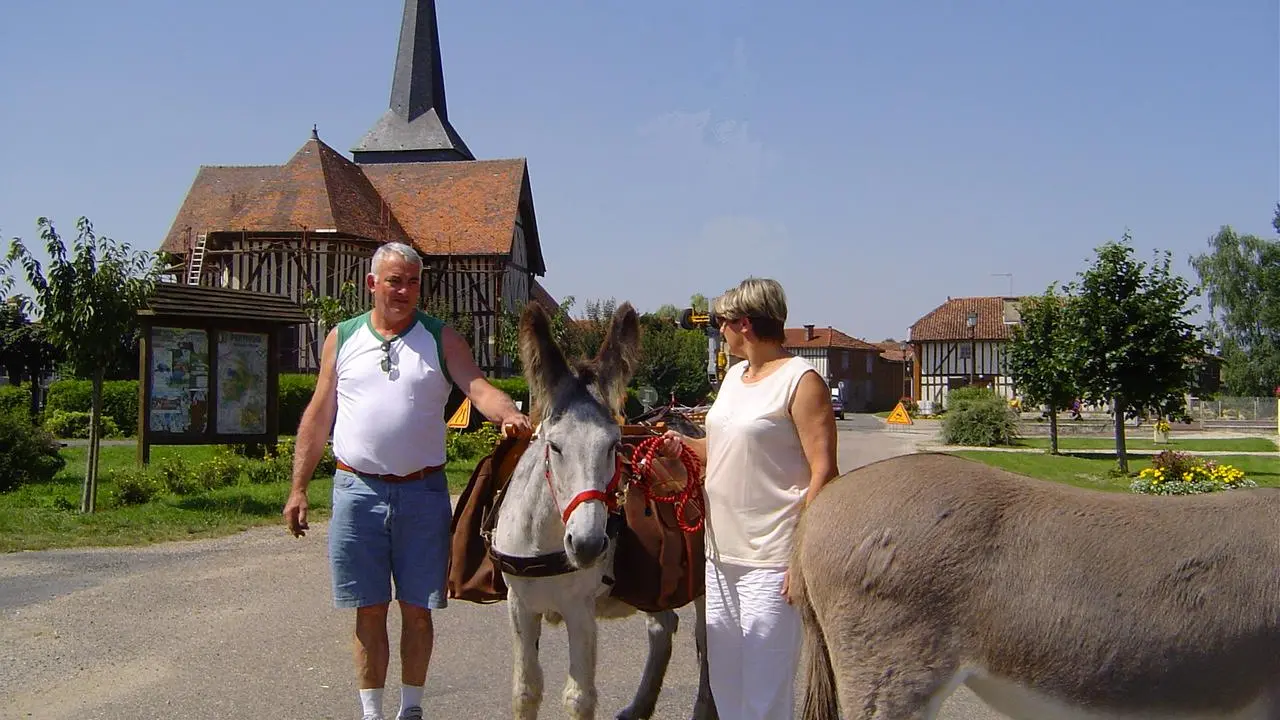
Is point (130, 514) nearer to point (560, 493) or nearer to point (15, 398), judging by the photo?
point (560, 493)

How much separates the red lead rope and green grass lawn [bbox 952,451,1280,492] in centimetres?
1373

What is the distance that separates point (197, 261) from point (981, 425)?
28.2m

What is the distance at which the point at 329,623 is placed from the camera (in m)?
6.82

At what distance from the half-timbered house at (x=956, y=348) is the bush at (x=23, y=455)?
5302 cm

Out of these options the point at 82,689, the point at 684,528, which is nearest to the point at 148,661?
the point at 82,689

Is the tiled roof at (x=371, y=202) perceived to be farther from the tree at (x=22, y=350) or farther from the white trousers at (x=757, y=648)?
the white trousers at (x=757, y=648)

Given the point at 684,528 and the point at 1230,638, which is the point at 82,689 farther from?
the point at 1230,638

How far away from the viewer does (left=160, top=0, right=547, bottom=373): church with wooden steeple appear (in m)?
36.8

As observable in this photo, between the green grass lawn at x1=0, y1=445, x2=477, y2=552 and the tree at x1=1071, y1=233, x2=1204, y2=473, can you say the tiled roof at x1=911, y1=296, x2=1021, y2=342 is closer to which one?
the tree at x1=1071, y1=233, x2=1204, y2=473

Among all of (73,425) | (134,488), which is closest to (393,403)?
(134,488)

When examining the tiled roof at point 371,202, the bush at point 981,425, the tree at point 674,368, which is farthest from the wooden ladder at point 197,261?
the bush at point 981,425

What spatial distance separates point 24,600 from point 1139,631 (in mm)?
7717

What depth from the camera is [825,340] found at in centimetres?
7656

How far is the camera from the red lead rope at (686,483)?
13.0 ft
